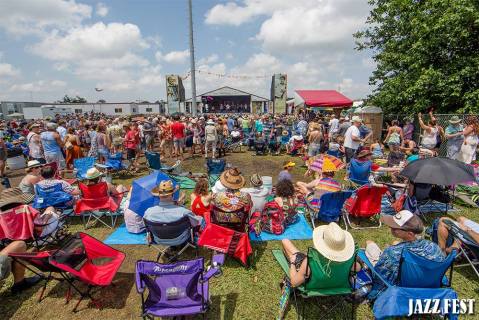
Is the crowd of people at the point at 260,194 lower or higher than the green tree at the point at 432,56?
lower

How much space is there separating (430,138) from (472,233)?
6052mm

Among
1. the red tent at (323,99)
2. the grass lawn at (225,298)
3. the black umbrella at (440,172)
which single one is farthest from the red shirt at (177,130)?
the red tent at (323,99)

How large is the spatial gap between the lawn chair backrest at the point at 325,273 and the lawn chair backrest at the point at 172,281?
1.09 m

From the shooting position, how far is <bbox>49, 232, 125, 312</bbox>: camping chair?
2.94 m

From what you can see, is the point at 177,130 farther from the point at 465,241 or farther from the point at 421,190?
the point at 465,241

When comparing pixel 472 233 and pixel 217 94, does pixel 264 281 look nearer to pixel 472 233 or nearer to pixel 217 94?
pixel 472 233

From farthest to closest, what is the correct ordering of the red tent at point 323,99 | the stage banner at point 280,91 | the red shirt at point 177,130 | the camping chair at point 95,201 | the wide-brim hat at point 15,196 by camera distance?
the stage banner at point 280,91, the red tent at point 323,99, the red shirt at point 177,130, the camping chair at point 95,201, the wide-brim hat at point 15,196

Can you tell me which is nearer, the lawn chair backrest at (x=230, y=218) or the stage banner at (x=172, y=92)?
the lawn chair backrest at (x=230, y=218)

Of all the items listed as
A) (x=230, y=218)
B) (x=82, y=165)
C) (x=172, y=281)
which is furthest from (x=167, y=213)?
(x=82, y=165)

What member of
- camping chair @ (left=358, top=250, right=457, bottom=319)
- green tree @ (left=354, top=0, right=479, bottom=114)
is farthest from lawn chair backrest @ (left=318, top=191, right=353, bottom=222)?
green tree @ (left=354, top=0, right=479, bottom=114)

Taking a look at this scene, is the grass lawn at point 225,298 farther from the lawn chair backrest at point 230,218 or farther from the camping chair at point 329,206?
the camping chair at point 329,206

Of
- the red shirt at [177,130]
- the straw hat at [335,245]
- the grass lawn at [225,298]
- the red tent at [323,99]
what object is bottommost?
the grass lawn at [225,298]

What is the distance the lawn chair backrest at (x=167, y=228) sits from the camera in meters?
3.40

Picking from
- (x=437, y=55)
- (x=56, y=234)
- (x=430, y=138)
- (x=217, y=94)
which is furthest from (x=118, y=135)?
(x=217, y=94)
